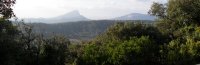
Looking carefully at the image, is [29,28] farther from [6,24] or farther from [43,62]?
[6,24]

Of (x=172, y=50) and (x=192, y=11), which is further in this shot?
(x=192, y=11)

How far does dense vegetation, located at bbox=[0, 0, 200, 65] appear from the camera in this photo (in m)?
40.1

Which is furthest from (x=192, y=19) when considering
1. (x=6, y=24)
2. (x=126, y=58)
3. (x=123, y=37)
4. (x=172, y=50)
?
(x=6, y=24)

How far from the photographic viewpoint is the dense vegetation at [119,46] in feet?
132

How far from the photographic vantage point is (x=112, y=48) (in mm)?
54781

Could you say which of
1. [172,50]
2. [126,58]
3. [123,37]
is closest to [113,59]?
[126,58]

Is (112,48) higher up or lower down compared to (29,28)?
lower down

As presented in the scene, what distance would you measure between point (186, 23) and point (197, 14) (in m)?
2.51

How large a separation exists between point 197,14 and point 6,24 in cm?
4571

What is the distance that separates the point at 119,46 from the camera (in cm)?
5338

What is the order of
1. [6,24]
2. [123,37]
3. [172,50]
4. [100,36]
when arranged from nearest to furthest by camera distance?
1. [6,24]
2. [172,50]
3. [123,37]
4. [100,36]

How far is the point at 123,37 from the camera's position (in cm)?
6781

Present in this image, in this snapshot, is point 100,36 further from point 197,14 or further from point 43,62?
point 43,62

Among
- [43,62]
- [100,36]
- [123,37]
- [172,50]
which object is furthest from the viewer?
[100,36]
